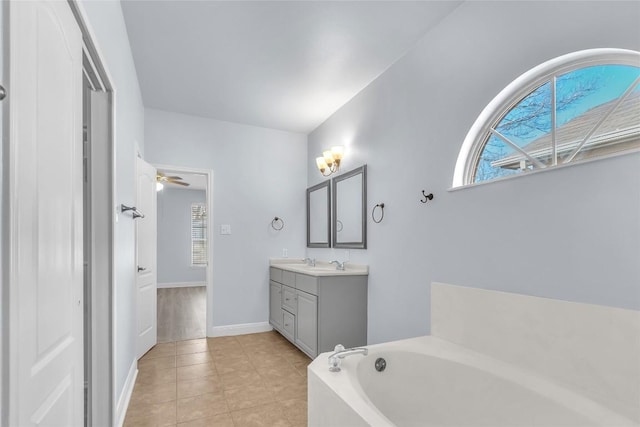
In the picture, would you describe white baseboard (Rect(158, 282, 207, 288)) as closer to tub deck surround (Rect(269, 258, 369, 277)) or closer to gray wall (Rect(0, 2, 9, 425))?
tub deck surround (Rect(269, 258, 369, 277))

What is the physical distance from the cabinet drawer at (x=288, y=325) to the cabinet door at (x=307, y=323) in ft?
0.34

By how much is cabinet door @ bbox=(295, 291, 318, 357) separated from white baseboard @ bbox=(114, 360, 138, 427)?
1433mm

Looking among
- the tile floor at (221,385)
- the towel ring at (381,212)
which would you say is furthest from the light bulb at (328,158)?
the tile floor at (221,385)

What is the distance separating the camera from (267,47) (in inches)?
101

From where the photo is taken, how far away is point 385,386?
186 centimetres

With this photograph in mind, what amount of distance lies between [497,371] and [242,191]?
10.9ft

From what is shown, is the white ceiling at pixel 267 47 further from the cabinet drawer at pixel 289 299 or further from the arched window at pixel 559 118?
the cabinet drawer at pixel 289 299

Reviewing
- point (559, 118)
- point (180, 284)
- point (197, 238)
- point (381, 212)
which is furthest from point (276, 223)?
point (180, 284)

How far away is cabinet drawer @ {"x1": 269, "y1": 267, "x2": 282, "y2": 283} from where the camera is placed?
3.93m

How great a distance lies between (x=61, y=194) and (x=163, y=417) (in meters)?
1.81

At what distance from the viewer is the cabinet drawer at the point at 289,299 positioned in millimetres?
3486

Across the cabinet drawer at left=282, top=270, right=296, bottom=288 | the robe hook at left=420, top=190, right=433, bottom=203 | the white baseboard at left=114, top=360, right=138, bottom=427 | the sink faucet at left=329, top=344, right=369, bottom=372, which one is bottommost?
the white baseboard at left=114, top=360, right=138, bottom=427

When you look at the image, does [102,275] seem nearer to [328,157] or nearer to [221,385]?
[221,385]

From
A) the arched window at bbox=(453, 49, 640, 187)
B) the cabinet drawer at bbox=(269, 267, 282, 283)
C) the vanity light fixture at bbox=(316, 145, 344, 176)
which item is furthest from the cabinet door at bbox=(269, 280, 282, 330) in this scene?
the arched window at bbox=(453, 49, 640, 187)
